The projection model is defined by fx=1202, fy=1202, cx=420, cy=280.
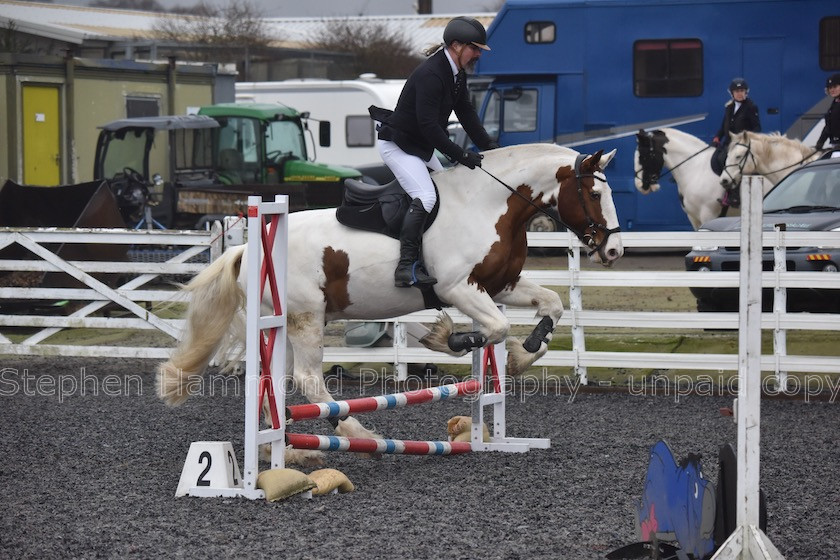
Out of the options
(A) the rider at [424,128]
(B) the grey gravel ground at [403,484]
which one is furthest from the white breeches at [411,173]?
(B) the grey gravel ground at [403,484]

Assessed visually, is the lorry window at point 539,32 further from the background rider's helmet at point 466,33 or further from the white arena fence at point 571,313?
the background rider's helmet at point 466,33

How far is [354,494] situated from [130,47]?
2194 centimetres

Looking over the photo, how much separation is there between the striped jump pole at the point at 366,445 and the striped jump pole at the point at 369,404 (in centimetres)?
12

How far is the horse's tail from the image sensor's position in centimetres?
692

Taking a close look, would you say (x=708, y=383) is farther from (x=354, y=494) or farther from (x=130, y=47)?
(x=130, y=47)

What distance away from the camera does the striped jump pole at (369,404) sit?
623 centimetres

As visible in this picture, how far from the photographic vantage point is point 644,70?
18969 millimetres

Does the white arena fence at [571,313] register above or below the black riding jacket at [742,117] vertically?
below

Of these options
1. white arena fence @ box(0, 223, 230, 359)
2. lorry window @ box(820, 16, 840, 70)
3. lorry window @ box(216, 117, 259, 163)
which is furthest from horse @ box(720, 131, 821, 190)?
lorry window @ box(216, 117, 259, 163)

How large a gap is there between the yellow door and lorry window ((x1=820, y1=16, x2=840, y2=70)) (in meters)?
13.0

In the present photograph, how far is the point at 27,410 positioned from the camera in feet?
29.2

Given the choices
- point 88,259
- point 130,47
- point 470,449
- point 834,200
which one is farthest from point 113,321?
point 130,47

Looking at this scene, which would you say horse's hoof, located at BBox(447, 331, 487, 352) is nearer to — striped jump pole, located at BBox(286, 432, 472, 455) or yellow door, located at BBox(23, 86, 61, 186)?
striped jump pole, located at BBox(286, 432, 472, 455)

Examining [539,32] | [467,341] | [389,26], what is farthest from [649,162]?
[389,26]
